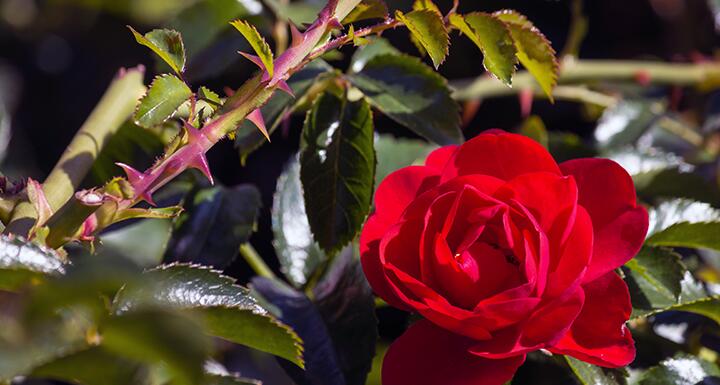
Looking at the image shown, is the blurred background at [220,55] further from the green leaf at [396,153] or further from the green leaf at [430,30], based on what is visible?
the green leaf at [430,30]

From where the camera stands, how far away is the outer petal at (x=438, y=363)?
1.70 feet

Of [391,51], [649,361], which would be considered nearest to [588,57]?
[391,51]

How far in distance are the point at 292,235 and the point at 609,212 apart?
300 mm

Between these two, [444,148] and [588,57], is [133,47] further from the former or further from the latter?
[444,148]

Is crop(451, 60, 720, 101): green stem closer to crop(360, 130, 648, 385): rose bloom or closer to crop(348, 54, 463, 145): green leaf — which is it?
crop(348, 54, 463, 145): green leaf

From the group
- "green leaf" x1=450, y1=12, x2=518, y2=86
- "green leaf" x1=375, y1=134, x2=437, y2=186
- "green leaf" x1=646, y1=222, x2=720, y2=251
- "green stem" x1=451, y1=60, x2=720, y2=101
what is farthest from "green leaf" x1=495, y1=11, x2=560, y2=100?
"green stem" x1=451, y1=60, x2=720, y2=101

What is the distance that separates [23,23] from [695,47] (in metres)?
1.44

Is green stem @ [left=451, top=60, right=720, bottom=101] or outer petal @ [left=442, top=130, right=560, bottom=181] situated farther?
green stem @ [left=451, top=60, right=720, bottom=101]

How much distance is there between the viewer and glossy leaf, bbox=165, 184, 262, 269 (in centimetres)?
67

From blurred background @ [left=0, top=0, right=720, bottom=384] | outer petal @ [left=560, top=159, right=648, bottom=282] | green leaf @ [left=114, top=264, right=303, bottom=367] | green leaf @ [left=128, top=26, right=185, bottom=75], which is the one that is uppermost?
green leaf @ [left=128, top=26, right=185, bottom=75]

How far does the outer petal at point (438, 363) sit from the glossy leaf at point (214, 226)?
19cm

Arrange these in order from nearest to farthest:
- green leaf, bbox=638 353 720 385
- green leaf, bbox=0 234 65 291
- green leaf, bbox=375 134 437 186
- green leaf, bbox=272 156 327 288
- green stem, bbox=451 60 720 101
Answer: green leaf, bbox=0 234 65 291
green leaf, bbox=638 353 720 385
green leaf, bbox=272 156 327 288
green leaf, bbox=375 134 437 186
green stem, bbox=451 60 720 101

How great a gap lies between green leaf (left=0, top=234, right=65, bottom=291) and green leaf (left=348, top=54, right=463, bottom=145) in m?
0.30

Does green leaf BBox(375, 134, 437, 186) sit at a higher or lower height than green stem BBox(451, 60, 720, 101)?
higher
